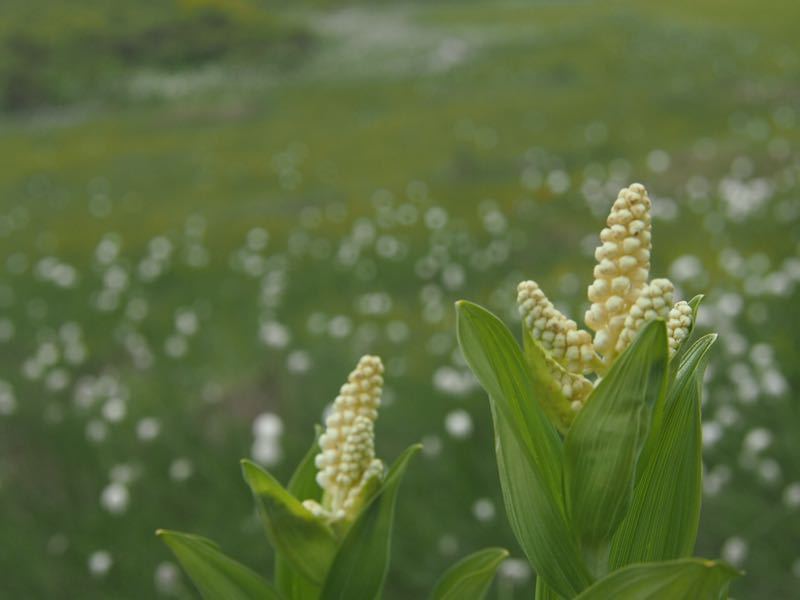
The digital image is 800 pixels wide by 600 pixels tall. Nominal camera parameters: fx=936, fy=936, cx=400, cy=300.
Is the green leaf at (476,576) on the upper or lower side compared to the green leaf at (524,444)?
lower

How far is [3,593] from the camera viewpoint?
3.72 metres

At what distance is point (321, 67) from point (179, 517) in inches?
736

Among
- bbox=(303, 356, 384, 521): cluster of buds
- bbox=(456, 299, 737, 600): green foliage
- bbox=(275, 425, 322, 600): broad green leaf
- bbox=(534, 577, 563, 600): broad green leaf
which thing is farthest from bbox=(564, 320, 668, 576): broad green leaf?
bbox=(275, 425, 322, 600): broad green leaf

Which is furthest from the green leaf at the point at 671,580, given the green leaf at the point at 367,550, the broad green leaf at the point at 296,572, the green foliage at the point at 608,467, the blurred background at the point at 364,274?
the blurred background at the point at 364,274

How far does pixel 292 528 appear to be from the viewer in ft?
4.37

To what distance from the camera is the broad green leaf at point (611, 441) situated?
1.07 metres

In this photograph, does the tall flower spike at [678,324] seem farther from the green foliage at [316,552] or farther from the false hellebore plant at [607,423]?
the green foliage at [316,552]

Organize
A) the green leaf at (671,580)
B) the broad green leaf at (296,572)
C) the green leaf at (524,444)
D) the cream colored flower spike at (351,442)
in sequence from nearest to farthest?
the green leaf at (671,580) < the green leaf at (524,444) < the cream colored flower spike at (351,442) < the broad green leaf at (296,572)

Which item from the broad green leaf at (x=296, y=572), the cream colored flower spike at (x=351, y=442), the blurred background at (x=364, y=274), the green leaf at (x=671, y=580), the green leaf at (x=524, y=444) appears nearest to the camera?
the green leaf at (x=671, y=580)

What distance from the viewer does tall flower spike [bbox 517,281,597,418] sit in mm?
1129

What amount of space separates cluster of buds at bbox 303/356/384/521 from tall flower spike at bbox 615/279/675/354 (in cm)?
35

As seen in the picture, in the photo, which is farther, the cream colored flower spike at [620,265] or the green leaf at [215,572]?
the green leaf at [215,572]

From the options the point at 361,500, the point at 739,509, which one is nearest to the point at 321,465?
the point at 361,500

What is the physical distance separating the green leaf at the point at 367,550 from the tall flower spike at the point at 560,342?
9.4 inches
